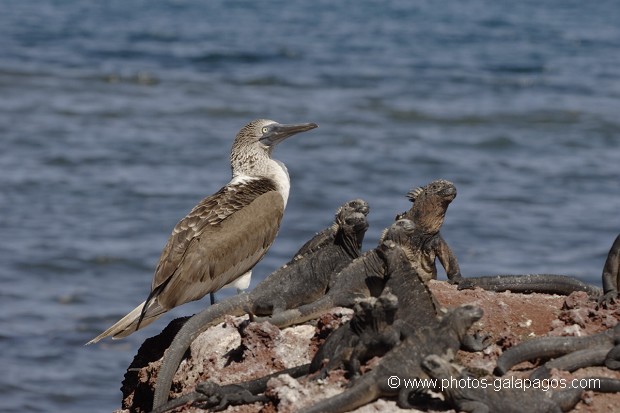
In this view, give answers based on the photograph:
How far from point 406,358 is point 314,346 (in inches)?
39.5

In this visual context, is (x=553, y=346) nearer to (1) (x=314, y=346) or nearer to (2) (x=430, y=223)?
(1) (x=314, y=346)

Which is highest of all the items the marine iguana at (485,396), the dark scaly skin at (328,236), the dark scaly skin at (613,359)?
the dark scaly skin at (328,236)

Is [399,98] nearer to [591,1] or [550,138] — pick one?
[550,138]

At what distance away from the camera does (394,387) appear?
7.11m

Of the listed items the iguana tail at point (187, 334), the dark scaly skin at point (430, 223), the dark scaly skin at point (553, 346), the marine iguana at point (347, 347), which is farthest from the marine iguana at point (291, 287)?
the dark scaly skin at point (553, 346)

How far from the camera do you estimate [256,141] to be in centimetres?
1170

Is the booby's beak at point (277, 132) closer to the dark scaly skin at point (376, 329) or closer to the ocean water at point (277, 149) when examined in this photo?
the ocean water at point (277, 149)

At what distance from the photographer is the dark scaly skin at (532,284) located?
30.8 ft

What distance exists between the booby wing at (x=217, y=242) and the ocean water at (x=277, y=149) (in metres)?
4.46

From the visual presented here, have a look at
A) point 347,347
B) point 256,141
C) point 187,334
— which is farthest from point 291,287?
point 256,141

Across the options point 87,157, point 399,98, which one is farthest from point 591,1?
point 87,157

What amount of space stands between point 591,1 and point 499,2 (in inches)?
A: 180

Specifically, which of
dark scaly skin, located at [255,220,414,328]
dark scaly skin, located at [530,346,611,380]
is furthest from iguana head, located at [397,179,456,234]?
dark scaly skin, located at [530,346,611,380]

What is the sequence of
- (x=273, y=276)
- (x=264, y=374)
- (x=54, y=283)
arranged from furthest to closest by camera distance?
(x=54, y=283), (x=273, y=276), (x=264, y=374)
